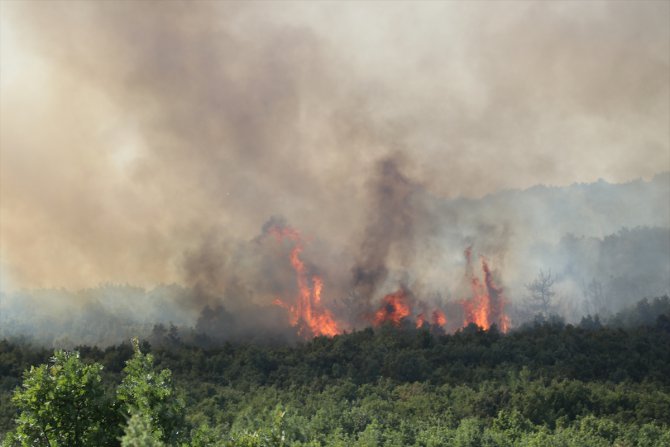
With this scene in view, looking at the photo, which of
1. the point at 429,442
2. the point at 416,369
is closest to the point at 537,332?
the point at 416,369

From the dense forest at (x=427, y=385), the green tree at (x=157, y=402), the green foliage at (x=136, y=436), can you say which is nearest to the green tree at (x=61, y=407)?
the green tree at (x=157, y=402)

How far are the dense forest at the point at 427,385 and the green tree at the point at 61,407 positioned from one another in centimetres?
3018

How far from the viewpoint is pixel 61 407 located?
43.1m

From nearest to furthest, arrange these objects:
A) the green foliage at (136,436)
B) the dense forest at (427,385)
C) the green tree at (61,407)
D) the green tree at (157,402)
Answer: the green foliage at (136,436) → the green tree at (157,402) → the green tree at (61,407) → the dense forest at (427,385)

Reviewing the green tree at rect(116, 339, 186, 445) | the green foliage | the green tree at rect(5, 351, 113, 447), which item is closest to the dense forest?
the green tree at rect(5, 351, 113, 447)

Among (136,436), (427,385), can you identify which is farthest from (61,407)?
(427,385)

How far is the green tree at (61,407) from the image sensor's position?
42.6 meters

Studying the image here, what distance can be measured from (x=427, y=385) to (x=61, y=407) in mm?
115424

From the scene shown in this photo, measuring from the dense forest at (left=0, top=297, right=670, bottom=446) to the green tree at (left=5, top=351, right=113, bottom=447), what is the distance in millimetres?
30177

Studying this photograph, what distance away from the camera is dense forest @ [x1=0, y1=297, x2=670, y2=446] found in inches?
4658

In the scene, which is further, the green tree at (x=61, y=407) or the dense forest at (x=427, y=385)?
the dense forest at (x=427, y=385)

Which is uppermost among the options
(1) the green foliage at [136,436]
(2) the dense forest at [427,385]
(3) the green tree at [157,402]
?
(2) the dense forest at [427,385]

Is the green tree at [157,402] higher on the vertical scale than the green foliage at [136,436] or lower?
higher

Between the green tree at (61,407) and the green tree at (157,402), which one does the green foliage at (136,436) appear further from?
the green tree at (61,407)
